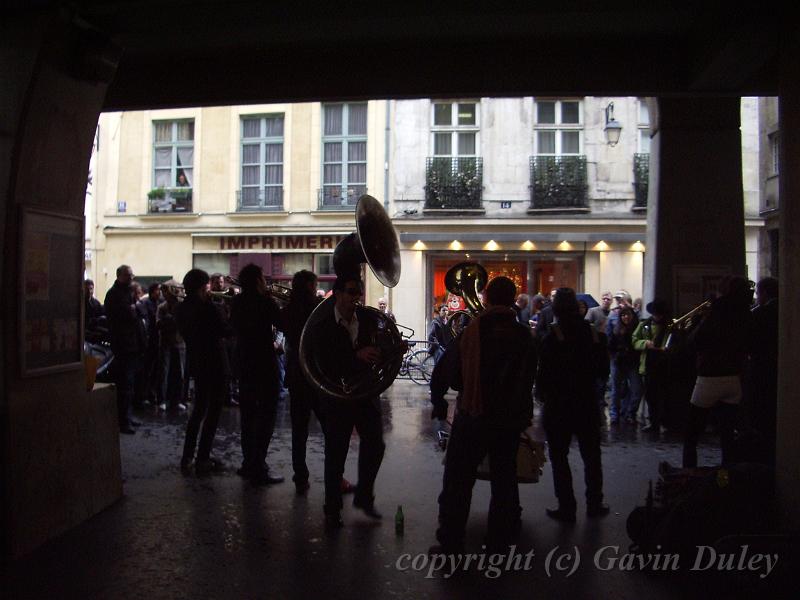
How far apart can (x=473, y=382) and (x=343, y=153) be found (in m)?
16.4

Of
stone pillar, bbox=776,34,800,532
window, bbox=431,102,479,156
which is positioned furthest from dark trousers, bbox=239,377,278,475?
window, bbox=431,102,479,156

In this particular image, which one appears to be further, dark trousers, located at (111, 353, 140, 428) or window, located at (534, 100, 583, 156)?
window, located at (534, 100, 583, 156)

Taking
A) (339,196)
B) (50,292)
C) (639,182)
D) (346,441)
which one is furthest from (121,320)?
(639,182)

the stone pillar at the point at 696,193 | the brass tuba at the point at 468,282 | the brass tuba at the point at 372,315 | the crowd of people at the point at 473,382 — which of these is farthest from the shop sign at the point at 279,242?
the brass tuba at the point at 372,315

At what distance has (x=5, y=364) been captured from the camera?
14.2ft

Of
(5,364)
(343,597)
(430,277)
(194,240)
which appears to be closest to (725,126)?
(343,597)

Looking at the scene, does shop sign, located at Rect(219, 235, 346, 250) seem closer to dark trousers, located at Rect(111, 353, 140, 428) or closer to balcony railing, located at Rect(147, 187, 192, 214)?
balcony railing, located at Rect(147, 187, 192, 214)

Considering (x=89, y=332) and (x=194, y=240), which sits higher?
(x=194, y=240)

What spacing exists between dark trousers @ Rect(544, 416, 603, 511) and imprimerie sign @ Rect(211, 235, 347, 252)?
14.9 m

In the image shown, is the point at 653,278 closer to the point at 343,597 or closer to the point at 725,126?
the point at 725,126

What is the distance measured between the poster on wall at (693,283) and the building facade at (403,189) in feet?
32.0

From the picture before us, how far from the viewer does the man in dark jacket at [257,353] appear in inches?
→ 240

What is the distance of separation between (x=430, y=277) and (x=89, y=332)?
1139cm

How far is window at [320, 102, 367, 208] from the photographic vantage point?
19.8 metres
